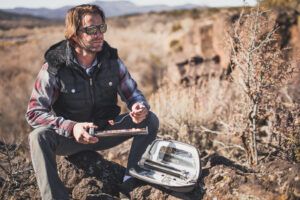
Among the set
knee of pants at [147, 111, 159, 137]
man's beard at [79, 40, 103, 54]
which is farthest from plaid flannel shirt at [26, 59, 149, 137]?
knee of pants at [147, 111, 159, 137]

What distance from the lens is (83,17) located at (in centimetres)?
360

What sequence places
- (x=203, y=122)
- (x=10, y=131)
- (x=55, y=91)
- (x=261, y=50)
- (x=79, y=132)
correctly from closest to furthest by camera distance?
(x=79, y=132), (x=55, y=91), (x=261, y=50), (x=203, y=122), (x=10, y=131)

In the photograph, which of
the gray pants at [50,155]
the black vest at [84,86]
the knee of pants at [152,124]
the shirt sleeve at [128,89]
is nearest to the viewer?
the gray pants at [50,155]

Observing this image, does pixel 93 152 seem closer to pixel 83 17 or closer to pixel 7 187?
pixel 7 187

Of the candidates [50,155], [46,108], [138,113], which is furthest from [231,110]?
[50,155]

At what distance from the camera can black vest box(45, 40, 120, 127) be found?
3514 mm

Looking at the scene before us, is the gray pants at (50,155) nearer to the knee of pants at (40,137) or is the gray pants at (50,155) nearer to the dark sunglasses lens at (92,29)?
the knee of pants at (40,137)

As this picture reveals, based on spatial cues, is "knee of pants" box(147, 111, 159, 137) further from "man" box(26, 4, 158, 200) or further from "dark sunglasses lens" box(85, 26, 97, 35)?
"dark sunglasses lens" box(85, 26, 97, 35)

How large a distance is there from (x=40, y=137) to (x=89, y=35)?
859 millimetres

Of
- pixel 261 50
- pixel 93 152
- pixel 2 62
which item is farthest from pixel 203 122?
pixel 2 62

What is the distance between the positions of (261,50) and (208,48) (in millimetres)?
6460

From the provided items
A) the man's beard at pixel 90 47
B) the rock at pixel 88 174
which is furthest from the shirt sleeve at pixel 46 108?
the rock at pixel 88 174

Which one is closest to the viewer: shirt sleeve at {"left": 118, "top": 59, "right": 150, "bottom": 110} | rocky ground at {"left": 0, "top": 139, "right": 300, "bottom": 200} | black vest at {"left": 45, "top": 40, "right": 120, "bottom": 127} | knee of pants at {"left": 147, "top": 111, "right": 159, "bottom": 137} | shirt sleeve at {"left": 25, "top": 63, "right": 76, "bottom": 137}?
rocky ground at {"left": 0, "top": 139, "right": 300, "bottom": 200}

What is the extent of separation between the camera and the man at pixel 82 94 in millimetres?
3365
